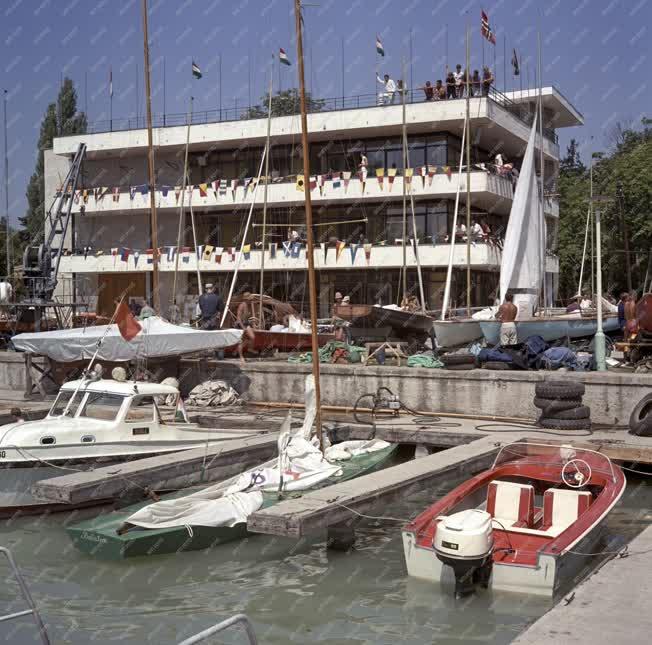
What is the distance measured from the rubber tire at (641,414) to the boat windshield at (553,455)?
154 inches

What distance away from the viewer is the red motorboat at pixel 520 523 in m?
10.6

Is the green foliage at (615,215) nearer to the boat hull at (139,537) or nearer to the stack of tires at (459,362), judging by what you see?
the stack of tires at (459,362)

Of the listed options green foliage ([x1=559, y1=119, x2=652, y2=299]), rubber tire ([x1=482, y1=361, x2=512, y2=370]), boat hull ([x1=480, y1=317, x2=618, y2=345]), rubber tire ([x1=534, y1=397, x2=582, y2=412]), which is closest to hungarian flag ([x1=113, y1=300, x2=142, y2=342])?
rubber tire ([x1=482, y1=361, x2=512, y2=370])

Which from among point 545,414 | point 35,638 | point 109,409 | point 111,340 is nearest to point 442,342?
point 545,414

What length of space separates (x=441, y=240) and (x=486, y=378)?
60.9 feet

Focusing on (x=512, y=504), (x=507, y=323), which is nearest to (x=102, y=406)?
(x=512, y=504)

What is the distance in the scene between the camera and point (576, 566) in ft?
37.7

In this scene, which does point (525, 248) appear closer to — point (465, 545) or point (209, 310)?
point (209, 310)

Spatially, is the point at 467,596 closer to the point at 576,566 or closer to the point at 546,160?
the point at 576,566

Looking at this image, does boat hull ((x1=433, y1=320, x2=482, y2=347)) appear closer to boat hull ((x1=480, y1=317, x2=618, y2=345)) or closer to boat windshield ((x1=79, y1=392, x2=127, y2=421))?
boat hull ((x1=480, y1=317, x2=618, y2=345))

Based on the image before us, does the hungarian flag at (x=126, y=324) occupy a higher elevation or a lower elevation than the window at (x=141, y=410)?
higher

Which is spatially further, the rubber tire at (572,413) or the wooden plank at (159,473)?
the rubber tire at (572,413)

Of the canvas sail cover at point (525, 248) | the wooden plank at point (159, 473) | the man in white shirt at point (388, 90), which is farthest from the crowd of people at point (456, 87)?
the wooden plank at point (159, 473)

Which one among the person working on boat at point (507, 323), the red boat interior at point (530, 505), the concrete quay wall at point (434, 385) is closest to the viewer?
the red boat interior at point (530, 505)
